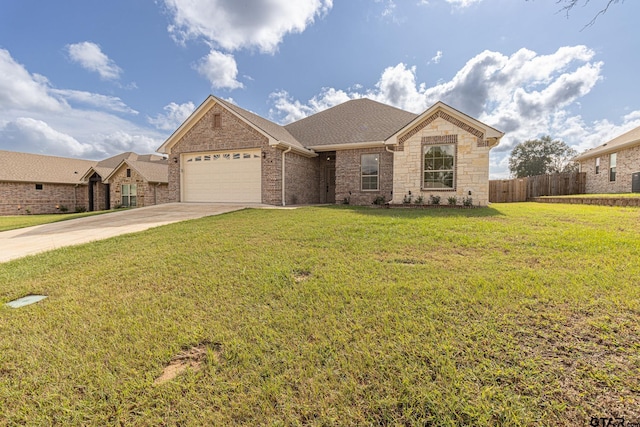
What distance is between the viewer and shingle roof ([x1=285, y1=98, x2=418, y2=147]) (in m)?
15.0

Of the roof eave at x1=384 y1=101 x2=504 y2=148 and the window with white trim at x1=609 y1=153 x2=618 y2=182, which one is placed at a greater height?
the roof eave at x1=384 y1=101 x2=504 y2=148

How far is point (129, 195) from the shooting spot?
71.0 ft

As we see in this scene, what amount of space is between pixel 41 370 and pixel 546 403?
12.1 feet

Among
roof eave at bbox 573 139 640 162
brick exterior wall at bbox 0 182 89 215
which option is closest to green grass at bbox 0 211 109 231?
brick exterior wall at bbox 0 182 89 215

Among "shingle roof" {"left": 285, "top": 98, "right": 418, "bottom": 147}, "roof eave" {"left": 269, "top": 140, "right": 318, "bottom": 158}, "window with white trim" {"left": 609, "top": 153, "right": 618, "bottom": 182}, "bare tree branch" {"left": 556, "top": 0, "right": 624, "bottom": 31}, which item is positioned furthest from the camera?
"window with white trim" {"left": 609, "top": 153, "right": 618, "bottom": 182}

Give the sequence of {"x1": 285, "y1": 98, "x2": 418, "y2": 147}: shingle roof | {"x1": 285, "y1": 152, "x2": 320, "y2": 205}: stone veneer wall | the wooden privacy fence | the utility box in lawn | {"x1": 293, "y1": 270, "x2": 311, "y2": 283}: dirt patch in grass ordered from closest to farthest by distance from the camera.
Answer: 1. {"x1": 293, "y1": 270, "x2": 311, "y2": 283}: dirt patch in grass
2. {"x1": 285, "y1": 152, "x2": 320, "y2": 205}: stone veneer wall
3. {"x1": 285, "y1": 98, "x2": 418, "y2": 147}: shingle roof
4. the utility box in lawn
5. the wooden privacy fence

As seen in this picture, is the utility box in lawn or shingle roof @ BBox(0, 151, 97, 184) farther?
shingle roof @ BBox(0, 151, 97, 184)

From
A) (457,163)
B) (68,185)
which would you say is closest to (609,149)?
(457,163)

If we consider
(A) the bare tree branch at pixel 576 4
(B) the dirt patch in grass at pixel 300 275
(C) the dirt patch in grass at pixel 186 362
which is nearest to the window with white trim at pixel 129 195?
(B) the dirt patch in grass at pixel 300 275

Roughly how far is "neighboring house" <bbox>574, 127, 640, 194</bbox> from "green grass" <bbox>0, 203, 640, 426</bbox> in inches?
682

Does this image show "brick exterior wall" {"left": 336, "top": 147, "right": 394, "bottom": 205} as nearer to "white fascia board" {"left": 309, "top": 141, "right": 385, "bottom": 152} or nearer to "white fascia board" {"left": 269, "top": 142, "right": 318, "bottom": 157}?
"white fascia board" {"left": 309, "top": 141, "right": 385, "bottom": 152}

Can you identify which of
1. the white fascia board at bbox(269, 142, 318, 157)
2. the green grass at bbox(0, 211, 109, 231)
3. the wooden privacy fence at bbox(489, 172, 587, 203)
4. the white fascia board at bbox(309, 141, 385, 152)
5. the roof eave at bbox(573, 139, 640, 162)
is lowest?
the green grass at bbox(0, 211, 109, 231)

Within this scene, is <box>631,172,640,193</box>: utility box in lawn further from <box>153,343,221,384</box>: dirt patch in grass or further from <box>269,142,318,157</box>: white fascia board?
<box>153,343,221,384</box>: dirt patch in grass

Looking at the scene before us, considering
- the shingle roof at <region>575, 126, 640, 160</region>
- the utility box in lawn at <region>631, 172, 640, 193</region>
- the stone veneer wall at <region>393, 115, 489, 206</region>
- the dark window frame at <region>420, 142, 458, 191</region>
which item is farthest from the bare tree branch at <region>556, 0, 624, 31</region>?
the utility box in lawn at <region>631, 172, 640, 193</region>
